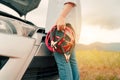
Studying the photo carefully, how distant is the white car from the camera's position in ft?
10.0

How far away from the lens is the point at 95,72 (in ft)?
26.5

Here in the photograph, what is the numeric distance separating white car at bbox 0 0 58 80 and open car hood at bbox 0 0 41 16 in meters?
0.52

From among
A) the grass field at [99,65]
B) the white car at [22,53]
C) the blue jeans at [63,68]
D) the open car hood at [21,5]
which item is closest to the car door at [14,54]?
the white car at [22,53]

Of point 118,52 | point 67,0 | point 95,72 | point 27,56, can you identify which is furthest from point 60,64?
point 118,52

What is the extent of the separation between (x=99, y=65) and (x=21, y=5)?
5237mm

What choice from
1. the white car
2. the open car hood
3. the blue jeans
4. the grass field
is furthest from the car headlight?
the grass field

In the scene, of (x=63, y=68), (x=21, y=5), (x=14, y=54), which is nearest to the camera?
(x=14, y=54)

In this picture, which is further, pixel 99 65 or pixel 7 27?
pixel 99 65

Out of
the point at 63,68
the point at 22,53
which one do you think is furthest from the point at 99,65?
the point at 22,53

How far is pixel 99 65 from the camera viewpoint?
29.9 feet

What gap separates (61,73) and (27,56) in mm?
405

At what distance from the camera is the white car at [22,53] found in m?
3.06

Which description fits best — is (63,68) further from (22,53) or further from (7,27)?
(7,27)

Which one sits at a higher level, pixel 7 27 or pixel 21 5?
pixel 21 5
